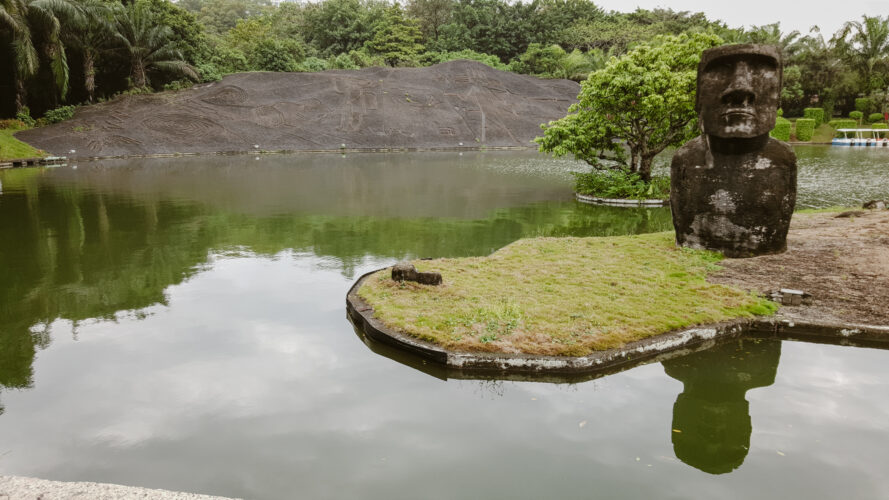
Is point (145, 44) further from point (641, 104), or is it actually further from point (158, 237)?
point (641, 104)

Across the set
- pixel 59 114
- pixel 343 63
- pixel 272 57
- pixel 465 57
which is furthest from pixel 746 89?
pixel 465 57

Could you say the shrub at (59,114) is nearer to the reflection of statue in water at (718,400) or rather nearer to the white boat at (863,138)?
the reflection of statue in water at (718,400)

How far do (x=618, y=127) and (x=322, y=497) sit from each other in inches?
583

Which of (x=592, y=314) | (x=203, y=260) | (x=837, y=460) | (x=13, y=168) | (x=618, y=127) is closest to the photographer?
(x=837, y=460)

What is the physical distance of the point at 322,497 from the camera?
3986 mm

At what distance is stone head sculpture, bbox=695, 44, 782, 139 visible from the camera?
27.7 ft

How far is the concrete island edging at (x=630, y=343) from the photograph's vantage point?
230 inches

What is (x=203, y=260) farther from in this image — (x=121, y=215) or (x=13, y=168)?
(x=13, y=168)

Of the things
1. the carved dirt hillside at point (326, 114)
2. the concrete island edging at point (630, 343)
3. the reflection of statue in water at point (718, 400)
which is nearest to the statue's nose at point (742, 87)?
the concrete island edging at point (630, 343)

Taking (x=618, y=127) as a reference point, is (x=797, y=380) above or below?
below

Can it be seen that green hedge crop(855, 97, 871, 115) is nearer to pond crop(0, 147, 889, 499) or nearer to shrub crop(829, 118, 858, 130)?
shrub crop(829, 118, 858, 130)

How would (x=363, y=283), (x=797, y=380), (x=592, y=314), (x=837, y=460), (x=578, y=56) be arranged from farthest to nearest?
(x=578, y=56) → (x=363, y=283) → (x=592, y=314) → (x=797, y=380) → (x=837, y=460)

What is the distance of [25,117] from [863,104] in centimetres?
5848

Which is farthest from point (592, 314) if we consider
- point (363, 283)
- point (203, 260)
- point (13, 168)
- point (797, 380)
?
point (13, 168)
